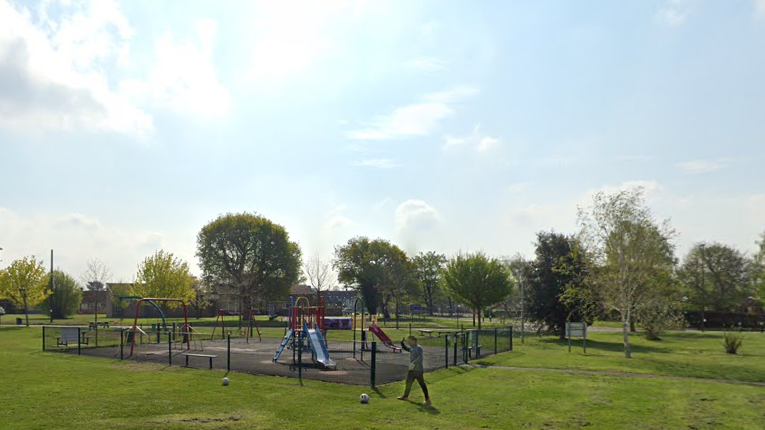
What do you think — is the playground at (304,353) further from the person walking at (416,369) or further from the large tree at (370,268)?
the large tree at (370,268)

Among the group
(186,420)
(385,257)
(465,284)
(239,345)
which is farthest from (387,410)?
(385,257)

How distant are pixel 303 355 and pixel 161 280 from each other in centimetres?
3229

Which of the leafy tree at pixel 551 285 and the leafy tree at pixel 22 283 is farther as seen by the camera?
the leafy tree at pixel 22 283

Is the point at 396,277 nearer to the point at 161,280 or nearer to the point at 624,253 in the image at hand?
the point at 161,280

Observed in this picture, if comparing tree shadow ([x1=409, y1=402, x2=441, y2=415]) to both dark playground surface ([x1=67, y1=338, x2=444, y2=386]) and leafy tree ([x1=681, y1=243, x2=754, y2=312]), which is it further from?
leafy tree ([x1=681, y1=243, x2=754, y2=312])

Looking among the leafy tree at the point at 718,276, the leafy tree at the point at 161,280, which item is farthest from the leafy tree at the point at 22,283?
the leafy tree at the point at 718,276

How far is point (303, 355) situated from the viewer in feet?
79.6

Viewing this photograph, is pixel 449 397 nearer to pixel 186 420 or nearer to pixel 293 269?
pixel 186 420

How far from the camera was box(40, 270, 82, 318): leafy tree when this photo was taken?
6356cm

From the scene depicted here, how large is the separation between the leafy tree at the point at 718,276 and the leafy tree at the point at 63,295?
76544 mm

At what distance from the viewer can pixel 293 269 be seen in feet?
220

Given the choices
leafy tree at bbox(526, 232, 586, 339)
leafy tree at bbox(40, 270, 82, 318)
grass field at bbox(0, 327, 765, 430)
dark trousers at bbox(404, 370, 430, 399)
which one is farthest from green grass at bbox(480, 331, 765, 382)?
leafy tree at bbox(40, 270, 82, 318)

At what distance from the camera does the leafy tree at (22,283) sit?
49906 mm

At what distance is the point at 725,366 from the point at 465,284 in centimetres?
2640
